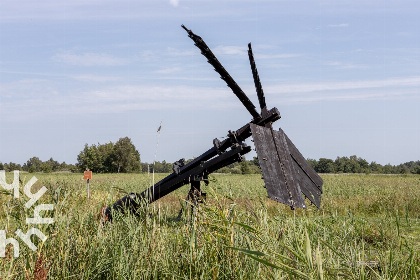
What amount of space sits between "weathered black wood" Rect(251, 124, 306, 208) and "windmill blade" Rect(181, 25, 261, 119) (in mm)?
605

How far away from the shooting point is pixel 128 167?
7450 cm

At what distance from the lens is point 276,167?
7.11 m

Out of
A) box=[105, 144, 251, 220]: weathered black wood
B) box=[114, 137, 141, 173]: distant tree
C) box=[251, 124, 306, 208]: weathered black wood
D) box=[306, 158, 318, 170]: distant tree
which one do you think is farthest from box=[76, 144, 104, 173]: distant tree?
box=[251, 124, 306, 208]: weathered black wood

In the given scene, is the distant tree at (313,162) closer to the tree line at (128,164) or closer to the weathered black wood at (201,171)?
the tree line at (128,164)

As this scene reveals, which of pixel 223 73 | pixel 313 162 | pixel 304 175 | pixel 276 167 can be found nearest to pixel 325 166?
pixel 313 162

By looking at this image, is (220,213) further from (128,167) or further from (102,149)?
(102,149)

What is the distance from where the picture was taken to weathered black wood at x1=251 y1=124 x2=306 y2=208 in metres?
6.51

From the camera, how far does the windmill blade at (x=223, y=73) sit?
7.55 m

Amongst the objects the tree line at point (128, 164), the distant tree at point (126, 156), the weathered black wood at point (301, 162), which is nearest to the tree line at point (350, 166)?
the tree line at point (128, 164)

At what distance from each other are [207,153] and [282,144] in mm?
1656

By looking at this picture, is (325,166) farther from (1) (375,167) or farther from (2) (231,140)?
(2) (231,140)

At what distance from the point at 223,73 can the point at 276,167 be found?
2.04 metres

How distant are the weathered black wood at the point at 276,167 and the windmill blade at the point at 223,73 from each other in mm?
605

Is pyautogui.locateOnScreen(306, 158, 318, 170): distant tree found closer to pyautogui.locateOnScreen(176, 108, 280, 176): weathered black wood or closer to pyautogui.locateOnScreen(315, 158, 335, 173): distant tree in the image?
pyautogui.locateOnScreen(315, 158, 335, 173): distant tree
